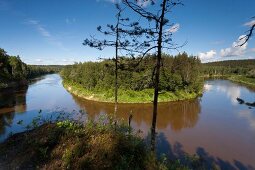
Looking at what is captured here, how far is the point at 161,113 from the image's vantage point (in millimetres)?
32594

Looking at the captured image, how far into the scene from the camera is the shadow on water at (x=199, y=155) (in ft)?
50.5

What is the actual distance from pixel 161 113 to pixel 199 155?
15.5 metres

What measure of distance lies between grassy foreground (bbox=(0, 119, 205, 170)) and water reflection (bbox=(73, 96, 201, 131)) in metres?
16.9

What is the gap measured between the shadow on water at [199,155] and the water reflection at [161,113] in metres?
5.68

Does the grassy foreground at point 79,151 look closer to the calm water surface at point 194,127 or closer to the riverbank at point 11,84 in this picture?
the calm water surface at point 194,127

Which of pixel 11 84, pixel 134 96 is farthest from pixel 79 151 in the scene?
pixel 11 84

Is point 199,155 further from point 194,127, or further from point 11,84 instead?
point 11,84

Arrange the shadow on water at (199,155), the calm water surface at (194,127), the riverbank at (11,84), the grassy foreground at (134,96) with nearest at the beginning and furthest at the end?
the shadow on water at (199,155) → the calm water surface at (194,127) → the grassy foreground at (134,96) → the riverbank at (11,84)

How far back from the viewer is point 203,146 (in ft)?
63.4

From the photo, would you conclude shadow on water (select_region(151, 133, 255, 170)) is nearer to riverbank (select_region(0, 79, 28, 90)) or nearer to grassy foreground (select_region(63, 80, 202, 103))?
grassy foreground (select_region(63, 80, 202, 103))

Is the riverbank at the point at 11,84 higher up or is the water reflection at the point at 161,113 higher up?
the riverbank at the point at 11,84

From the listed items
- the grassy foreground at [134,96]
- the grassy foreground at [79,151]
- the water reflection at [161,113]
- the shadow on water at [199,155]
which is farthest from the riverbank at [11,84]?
the grassy foreground at [79,151]

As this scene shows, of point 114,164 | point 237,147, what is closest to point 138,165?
point 114,164

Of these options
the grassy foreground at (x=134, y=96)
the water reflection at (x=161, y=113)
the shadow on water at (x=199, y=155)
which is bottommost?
the water reflection at (x=161, y=113)
